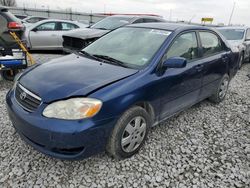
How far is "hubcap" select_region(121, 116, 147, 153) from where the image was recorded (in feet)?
8.23

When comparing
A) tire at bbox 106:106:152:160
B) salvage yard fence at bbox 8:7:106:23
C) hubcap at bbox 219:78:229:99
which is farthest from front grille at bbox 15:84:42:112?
salvage yard fence at bbox 8:7:106:23

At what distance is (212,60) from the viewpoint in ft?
12.5

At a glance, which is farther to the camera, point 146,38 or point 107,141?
point 146,38

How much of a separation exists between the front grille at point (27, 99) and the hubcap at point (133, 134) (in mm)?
986

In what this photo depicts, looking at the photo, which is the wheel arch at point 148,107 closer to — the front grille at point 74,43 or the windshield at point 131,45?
the windshield at point 131,45

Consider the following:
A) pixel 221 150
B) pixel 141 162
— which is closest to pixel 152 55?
pixel 141 162

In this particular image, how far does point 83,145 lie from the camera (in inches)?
84.5

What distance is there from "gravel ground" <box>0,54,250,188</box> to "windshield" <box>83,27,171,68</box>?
3.78ft

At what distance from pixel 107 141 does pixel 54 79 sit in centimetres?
90

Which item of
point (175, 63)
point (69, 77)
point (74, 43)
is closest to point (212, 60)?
point (175, 63)

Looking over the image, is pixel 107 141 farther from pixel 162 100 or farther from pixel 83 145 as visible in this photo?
pixel 162 100

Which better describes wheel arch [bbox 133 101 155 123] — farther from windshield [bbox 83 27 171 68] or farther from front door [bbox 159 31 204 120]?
windshield [bbox 83 27 171 68]

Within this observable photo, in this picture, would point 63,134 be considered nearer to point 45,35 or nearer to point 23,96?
point 23,96

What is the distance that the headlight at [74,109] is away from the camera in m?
2.10
